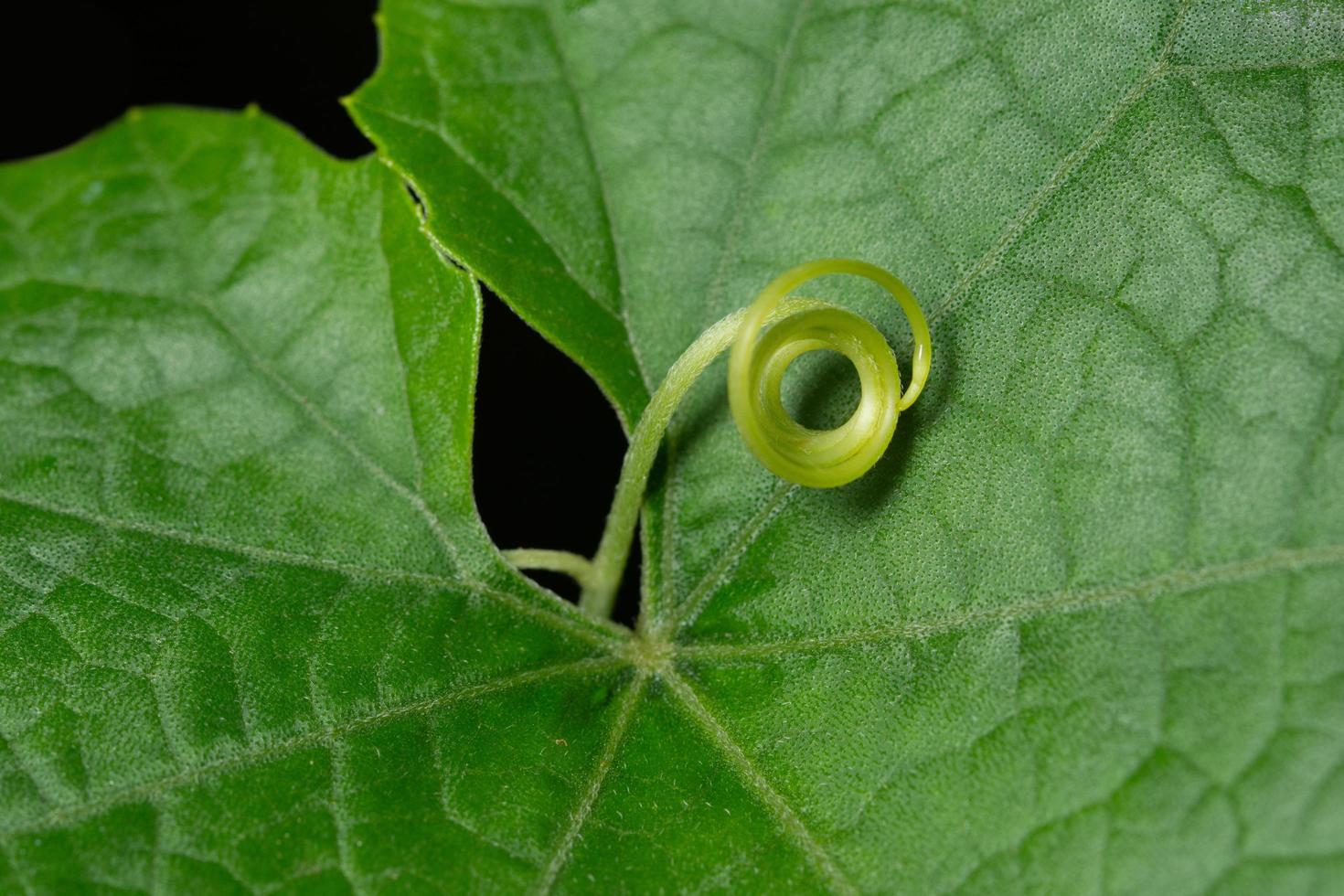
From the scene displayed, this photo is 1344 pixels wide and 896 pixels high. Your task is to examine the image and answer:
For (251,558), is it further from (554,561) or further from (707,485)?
(707,485)

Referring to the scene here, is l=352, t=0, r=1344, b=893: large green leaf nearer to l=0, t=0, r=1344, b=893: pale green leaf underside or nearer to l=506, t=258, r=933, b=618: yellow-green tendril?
l=0, t=0, r=1344, b=893: pale green leaf underside

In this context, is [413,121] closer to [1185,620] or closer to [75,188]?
[75,188]

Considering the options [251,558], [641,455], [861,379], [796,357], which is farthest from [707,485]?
[251,558]

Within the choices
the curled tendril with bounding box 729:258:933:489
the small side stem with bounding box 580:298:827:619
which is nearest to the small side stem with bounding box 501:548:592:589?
the small side stem with bounding box 580:298:827:619

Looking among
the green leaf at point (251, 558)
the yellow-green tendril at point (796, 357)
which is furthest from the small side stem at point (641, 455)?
the green leaf at point (251, 558)

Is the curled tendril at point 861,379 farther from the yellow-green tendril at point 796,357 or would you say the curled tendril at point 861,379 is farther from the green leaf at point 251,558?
the green leaf at point 251,558

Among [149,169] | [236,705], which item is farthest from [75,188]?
[236,705]
